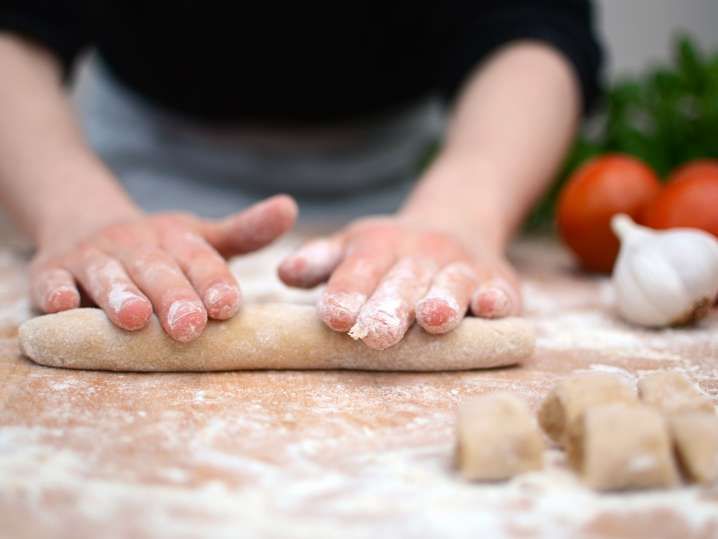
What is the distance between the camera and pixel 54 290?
0.99 meters

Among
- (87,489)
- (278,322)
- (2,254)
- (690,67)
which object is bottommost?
(87,489)

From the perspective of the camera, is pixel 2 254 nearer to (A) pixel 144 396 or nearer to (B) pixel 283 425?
(A) pixel 144 396

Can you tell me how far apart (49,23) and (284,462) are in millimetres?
1178

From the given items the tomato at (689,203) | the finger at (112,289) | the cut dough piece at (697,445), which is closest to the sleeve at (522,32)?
the tomato at (689,203)

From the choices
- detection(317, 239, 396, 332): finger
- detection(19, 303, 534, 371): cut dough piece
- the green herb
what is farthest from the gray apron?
detection(19, 303, 534, 371): cut dough piece

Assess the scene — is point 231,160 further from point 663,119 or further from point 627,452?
point 627,452

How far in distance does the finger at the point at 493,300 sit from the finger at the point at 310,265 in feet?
0.70

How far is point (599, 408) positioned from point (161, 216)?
0.73 m

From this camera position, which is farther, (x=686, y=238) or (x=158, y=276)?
(x=686, y=238)

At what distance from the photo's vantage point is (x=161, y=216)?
115 centimetres

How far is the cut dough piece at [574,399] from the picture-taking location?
71 cm

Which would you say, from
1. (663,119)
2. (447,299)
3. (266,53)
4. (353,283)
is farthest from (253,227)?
(663,119)

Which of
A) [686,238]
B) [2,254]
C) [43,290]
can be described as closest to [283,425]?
[43,290]

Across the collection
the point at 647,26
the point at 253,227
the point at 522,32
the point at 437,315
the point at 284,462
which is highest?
the point at 647,26
